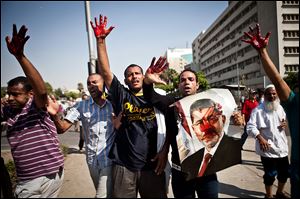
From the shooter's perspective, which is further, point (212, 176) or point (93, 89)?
point (93, 89)

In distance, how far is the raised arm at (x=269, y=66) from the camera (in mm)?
1871

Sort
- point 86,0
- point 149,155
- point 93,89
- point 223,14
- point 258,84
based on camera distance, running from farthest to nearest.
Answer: point 223,14
point 258,84
point 86,0
point 93,89
point 149,155

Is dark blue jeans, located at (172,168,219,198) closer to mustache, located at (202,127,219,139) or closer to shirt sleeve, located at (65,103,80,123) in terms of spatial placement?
mustache, located at (202,127,219,139)

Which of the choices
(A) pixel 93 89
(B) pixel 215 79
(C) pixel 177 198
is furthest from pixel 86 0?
(B) pixel 215 79

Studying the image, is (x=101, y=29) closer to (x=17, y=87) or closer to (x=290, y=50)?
(x=17, y=87)

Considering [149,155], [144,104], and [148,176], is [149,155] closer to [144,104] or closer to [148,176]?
[148,176]

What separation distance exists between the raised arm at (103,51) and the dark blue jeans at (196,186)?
1.26 meters

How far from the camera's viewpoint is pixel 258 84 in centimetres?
4275

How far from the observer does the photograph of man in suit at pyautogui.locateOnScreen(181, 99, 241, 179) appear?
7.41 ft

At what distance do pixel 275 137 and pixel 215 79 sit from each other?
66.5 m

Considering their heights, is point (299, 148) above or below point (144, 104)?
below

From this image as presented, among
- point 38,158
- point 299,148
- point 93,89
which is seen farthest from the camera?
point 93,89

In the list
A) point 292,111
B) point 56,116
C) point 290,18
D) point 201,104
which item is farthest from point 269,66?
point 290,18

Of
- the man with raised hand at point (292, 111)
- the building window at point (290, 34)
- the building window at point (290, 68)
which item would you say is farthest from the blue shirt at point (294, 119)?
the building window at point (290, 34)
